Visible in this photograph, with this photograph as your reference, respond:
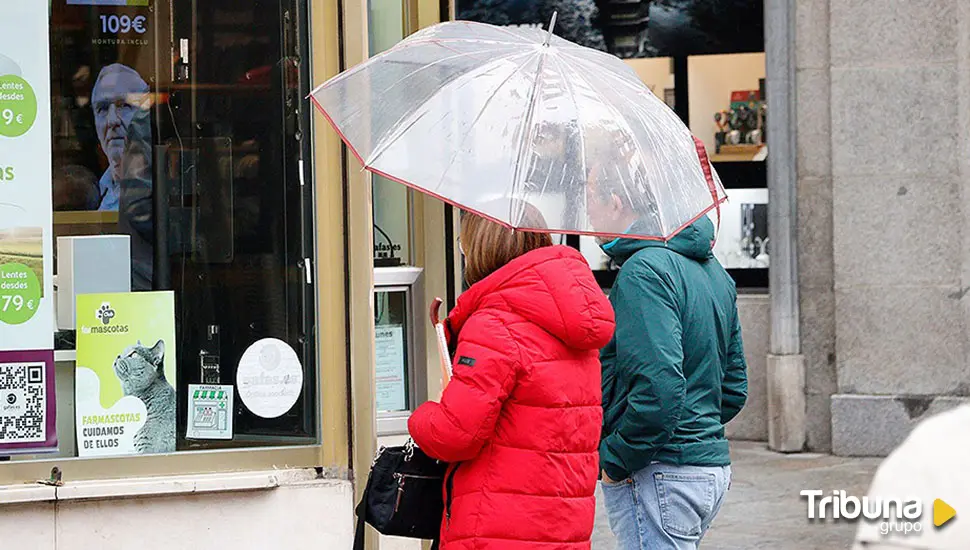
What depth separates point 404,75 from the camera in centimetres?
409

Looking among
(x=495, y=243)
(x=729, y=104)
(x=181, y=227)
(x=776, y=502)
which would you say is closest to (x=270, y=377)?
(x=181, y=227)

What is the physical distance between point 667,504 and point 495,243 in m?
1.05

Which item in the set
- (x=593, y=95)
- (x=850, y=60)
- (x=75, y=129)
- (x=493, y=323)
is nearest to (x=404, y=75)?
(x=593, y=95)

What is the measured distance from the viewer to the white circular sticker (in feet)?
17.0

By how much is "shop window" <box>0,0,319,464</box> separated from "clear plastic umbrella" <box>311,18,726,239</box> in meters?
1.21

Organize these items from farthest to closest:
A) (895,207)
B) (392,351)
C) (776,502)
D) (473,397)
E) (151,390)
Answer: (895,207)
(776,502)
(392,351)
(151,390)
(473,397)

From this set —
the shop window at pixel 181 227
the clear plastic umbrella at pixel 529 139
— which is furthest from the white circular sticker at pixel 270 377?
the clear plastic umbrella at pixel 529 139

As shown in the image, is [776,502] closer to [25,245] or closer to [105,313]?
[105,313]

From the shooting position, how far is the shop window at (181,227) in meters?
5.06

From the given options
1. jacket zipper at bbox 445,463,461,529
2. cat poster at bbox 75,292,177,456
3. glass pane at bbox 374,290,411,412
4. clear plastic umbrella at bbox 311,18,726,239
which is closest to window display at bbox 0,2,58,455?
cat poster at bbox 75,292,177,456

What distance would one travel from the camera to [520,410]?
11.5 ft

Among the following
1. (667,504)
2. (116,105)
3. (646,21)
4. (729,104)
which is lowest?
(667,504)

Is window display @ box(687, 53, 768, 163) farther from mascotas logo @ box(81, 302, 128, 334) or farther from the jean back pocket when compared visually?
the jean back pocket
